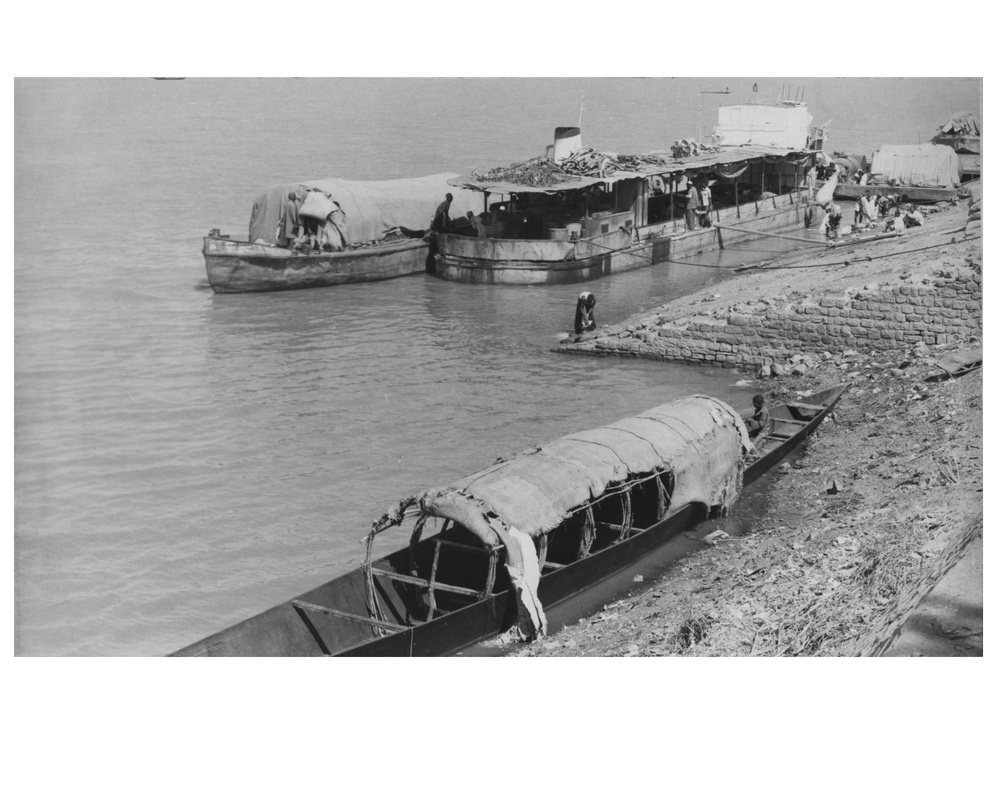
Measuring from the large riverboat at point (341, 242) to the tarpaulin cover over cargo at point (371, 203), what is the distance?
0.02m

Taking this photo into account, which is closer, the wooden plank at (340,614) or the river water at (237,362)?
the wooden plank at (340,614)

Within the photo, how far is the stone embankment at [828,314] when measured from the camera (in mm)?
17141

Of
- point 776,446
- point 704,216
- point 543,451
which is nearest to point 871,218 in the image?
point 704,216

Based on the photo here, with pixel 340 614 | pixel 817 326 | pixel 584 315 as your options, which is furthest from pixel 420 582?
pixel 584 315

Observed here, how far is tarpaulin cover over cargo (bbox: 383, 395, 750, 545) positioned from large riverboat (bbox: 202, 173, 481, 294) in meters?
12.3

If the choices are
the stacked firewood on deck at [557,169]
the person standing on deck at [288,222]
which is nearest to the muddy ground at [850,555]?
the stacked firewood on deck at [557,169]

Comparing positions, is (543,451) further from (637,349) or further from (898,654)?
(637,349)

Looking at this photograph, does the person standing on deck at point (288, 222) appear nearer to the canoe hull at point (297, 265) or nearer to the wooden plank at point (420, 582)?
the canoe hull at point (297, 265)

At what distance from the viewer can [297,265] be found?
947 inches

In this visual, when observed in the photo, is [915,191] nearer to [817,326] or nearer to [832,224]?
[832,224]

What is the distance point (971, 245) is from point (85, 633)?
14.3 m

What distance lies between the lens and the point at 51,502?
38.4ft

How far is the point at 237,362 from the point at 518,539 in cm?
969

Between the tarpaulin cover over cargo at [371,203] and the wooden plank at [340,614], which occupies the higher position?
the tarpaulin cover over cargo at [371,203]
